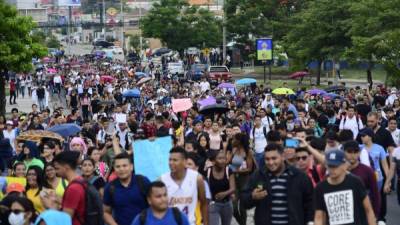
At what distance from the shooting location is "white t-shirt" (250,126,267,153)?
19062 millimetres

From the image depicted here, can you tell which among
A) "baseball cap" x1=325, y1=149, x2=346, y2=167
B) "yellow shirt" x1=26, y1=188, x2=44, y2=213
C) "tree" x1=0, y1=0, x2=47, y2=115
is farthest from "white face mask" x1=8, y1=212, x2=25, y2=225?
"tree" x1=0, y1=0, x2=47, y2=115

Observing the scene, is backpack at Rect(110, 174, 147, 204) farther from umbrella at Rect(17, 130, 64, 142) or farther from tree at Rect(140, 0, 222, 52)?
tree at Rect(140, 0, 222, 52)

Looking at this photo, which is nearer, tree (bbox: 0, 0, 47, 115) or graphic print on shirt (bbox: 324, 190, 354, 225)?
graphic print on shirt (bbox: 324, 190, 354, 225)

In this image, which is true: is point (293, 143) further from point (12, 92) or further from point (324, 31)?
point (324, 31)

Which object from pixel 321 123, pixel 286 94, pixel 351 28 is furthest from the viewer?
pixel 351 28

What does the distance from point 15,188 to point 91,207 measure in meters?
1.62

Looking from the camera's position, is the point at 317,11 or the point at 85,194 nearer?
the point at 85,194

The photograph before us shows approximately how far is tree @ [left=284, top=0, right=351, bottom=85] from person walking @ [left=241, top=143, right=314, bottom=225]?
131ft

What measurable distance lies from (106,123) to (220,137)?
4.63 meters

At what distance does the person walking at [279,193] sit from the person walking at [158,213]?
3.55 ft

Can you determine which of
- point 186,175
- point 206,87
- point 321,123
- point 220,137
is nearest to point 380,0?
point 206,87

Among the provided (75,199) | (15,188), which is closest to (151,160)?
(15,188)

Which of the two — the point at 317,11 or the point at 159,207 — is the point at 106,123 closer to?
the point at 159,207

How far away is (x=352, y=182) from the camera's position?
9.49 meters
